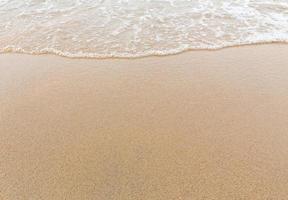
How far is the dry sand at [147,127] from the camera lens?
251cm

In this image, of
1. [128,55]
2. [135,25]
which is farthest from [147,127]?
[135,25]

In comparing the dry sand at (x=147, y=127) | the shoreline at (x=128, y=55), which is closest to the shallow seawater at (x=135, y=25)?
the shoreline at (x=128, y=55)

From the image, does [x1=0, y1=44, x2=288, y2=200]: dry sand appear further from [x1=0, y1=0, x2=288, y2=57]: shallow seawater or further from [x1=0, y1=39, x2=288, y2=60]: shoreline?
[x1=0, y1=0, x2=288, y2=57]: shallow seawater

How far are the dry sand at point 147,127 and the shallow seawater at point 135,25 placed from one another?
29cm

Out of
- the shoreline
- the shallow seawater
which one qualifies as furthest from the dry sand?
the shallow seawater

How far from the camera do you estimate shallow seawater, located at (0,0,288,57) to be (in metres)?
4.61

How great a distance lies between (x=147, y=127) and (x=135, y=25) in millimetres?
2580

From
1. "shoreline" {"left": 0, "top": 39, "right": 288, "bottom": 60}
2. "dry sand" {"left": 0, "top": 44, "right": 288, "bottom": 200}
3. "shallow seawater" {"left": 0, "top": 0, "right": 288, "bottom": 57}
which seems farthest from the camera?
"shallow seawater" {"left": 0, "top": 0, "right": 288, "bottom": 57}

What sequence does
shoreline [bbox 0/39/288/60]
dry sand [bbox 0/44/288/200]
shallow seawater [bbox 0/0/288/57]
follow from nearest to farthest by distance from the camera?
dry sand [bbox 0/44/288/200], shoreline [bbox 0/39/288/60], shallow seawater [bbox 0/0/288/57]

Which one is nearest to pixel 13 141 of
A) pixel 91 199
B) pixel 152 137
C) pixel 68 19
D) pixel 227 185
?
pixel 91 199

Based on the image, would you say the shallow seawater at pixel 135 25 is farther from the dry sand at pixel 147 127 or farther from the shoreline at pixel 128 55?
the dry sand at pixel 147 127

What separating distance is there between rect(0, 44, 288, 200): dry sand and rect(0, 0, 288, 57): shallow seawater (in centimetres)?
29

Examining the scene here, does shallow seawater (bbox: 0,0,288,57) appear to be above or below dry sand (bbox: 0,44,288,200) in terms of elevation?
below

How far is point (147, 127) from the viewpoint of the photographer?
310 centimetres
